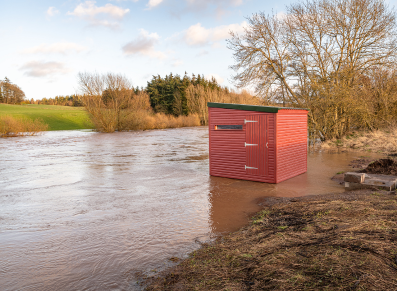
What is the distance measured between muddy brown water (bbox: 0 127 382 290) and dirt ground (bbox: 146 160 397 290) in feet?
2.34

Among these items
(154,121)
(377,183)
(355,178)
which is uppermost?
(154,121)

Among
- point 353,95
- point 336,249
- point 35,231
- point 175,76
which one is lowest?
point 35,231

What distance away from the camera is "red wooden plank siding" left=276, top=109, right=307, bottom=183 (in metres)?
10.9

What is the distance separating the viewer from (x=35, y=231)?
666 centimetres

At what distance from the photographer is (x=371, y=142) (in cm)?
2103

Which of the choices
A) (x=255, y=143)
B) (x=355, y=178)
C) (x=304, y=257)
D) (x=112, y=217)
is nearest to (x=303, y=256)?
(x=304, y=257)

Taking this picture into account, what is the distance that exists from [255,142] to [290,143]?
5.25 feet

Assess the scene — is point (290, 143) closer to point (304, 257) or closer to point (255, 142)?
point (255, 142)

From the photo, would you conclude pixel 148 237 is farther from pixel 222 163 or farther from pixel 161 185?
pixel 222 163

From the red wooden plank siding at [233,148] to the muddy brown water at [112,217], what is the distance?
45 cm

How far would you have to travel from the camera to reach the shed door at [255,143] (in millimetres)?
10789

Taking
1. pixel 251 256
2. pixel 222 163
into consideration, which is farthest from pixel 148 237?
pixel 222 163

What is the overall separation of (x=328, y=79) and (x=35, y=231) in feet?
66.4

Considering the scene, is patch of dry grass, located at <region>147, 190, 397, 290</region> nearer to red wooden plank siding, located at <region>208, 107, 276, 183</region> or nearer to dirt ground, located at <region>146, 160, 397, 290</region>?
dirt ground, located at <region>146, 160, 397, 290</region>
